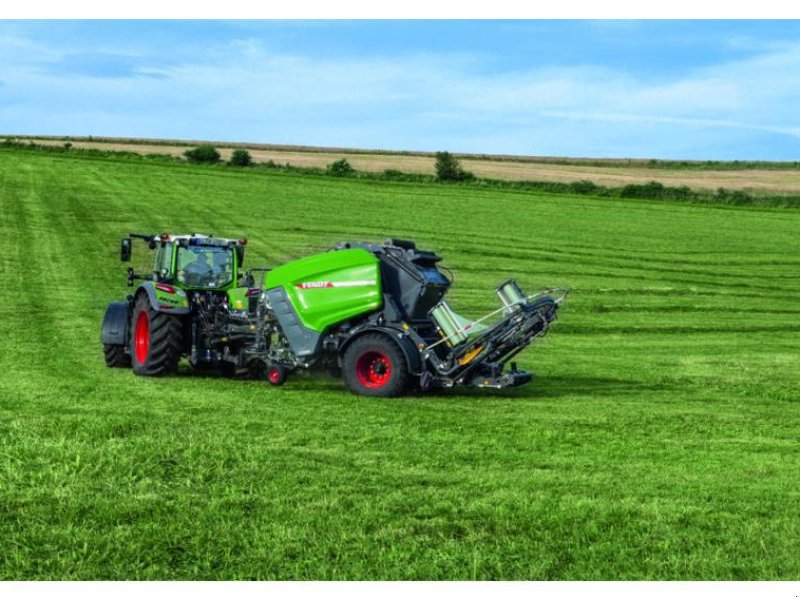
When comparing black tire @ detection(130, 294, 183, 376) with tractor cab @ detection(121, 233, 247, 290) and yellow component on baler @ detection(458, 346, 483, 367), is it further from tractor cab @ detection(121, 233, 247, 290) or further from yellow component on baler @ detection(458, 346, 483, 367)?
yellow component on baler @ detection(458, 346, 483, 367)

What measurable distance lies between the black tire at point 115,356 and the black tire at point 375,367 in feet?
15.2

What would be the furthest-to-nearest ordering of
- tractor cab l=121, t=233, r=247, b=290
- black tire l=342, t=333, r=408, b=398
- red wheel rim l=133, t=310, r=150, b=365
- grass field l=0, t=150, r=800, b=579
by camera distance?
1. tractor cab l=121, t=233, r=247, b=290
2. red wheel rim l=133, t=310, r=150, b=365
3. black tire l=342, t=333, r=408, b=398
4. grass field l=0, t=150, r=800, b=579

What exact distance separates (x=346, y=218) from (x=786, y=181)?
131ft

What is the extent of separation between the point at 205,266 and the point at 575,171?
67.0 m

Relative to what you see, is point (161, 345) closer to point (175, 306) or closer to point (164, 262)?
point (175, 306)

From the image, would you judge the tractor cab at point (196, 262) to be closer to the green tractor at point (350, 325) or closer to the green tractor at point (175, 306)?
the green tractor at point (175, 306)

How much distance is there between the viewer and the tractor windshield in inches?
700

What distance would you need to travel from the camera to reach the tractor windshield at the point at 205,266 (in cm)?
1778

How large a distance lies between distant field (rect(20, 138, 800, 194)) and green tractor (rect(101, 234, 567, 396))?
54016 millimetres

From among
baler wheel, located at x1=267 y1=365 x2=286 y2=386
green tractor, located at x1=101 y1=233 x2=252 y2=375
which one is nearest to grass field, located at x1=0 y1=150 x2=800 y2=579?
baler wheel, located at x1=267 y1=365 x2=286 y2=386

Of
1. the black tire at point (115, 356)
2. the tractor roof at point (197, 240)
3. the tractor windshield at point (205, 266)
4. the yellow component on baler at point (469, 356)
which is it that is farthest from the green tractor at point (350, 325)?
the black tire at point (115, 356)

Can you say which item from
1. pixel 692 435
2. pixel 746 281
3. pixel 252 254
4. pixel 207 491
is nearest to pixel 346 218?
pixel 252 254

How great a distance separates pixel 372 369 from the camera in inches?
601

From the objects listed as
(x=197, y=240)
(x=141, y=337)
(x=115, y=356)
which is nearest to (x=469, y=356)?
(x=197, y=240)
